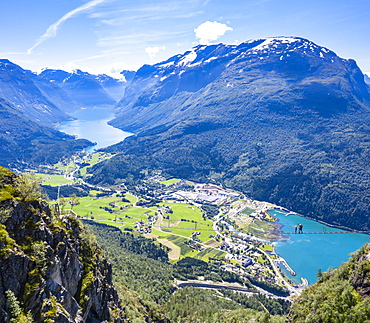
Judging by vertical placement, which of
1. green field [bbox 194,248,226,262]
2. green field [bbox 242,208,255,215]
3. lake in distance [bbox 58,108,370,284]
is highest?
green field [bbox 242,208,255,215]

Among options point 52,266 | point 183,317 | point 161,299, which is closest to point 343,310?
point 52,266

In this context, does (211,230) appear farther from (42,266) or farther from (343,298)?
(42,266)

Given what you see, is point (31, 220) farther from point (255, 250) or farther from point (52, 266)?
point (255, 250)

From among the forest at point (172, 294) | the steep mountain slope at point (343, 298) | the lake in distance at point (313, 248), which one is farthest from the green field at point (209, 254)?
the steep mountain slope at point (343, 298)

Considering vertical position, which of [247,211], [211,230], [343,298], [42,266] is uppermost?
[42,266]

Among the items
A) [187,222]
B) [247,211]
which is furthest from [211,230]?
[247,211]

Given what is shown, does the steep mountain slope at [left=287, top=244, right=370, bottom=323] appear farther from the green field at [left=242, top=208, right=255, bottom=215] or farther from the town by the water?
the green field at [left=242, top=208, right=255, bottom=215]

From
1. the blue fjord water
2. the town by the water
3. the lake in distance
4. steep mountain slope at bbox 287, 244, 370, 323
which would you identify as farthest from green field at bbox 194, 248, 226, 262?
steep mountain slope at bbox 287, 244, 370, 323
